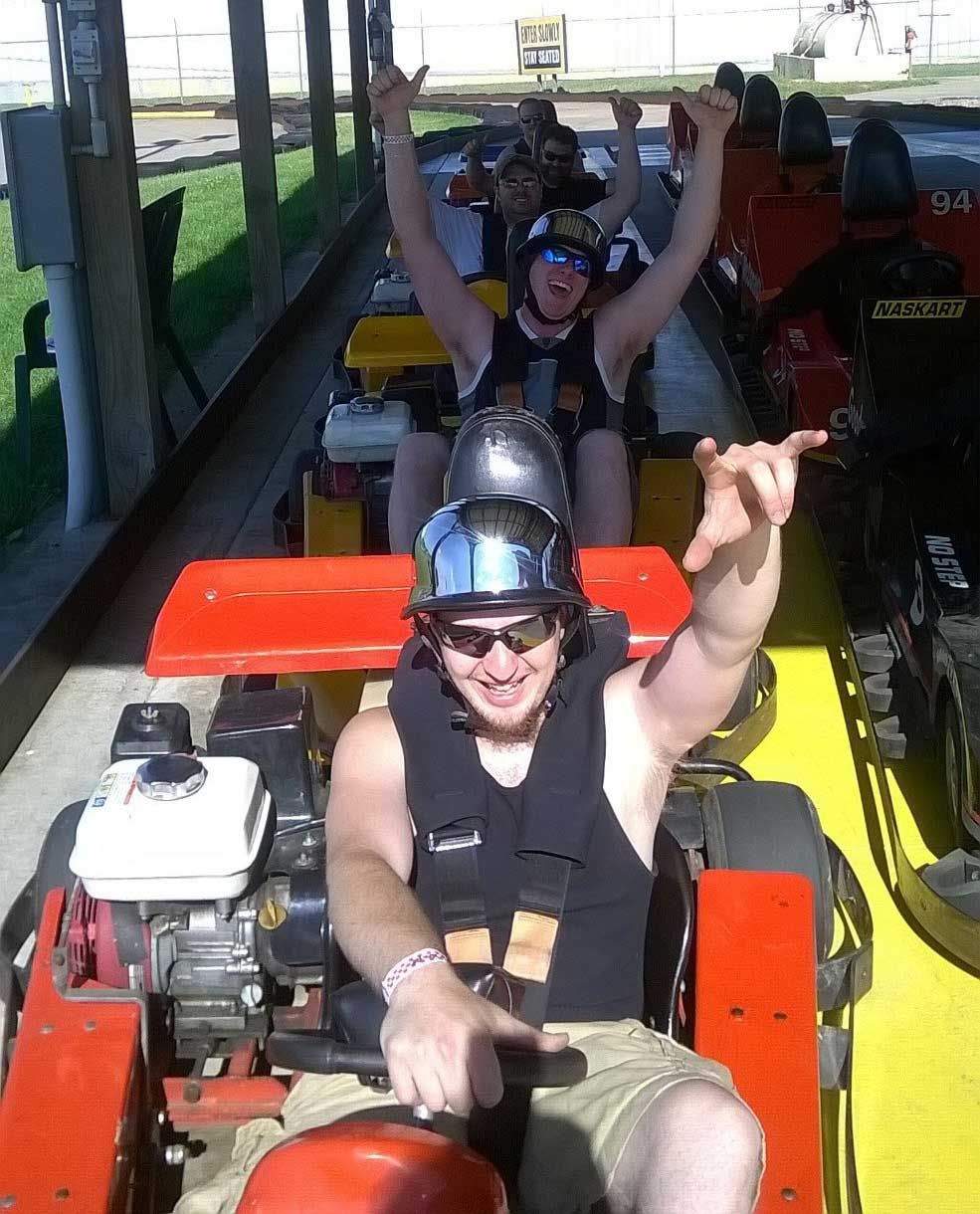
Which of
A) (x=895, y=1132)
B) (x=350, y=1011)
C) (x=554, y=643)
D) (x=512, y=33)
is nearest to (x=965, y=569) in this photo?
(x=895, y=1132)

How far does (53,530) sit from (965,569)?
134 inches

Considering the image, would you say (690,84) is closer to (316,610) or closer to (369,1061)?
(316,610)

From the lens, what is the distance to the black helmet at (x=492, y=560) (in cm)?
188

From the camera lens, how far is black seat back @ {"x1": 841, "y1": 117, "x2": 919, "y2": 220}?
18.7 feet

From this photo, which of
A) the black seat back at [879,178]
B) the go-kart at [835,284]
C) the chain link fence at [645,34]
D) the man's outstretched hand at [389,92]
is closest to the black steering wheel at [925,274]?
the go-kart at [835,284]

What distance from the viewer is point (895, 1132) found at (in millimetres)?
2457

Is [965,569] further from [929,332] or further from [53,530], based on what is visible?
[53,530]

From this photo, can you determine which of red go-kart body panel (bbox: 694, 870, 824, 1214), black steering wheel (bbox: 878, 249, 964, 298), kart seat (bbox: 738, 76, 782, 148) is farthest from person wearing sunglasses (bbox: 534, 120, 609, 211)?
red go-kart body panel (bbox: 694, 870, 824, 1214)

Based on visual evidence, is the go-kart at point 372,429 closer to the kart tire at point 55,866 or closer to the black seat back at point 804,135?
the kart tire at point 55,866

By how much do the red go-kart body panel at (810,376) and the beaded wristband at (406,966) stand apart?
3544 mm

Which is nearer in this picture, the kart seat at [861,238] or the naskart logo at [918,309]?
the naskart logo at [918,309]

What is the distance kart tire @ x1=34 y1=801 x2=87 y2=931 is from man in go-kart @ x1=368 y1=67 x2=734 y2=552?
4.48 ft

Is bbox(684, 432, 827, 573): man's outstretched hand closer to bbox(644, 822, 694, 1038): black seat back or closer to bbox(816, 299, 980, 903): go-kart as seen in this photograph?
bbox(644, 822, 694, 1038): black seat back

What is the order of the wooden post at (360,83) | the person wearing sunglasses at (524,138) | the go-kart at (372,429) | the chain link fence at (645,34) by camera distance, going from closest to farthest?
1. the go-kart at (372,429)
2. the person wearing sunglasses at (524,138)
3. the wooden post at (360,83)
4. the chain link fence at (645,34)
